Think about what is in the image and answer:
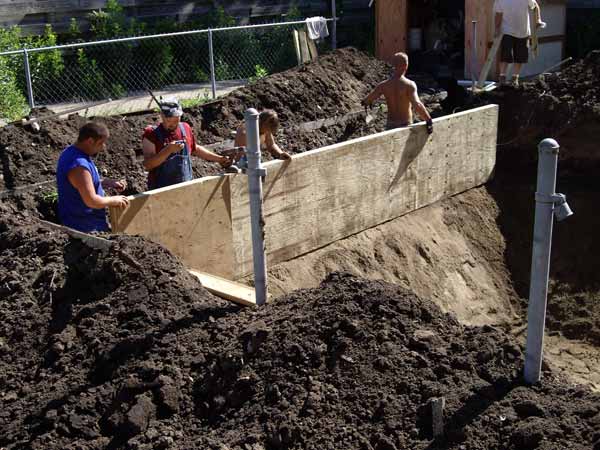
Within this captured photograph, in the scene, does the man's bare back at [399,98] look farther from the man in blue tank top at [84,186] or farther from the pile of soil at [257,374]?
the pile of soil at [257,374]

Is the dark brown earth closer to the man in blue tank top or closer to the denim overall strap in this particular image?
the man in blue tank top

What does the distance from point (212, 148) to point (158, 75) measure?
6.15 metres

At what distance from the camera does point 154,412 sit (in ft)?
15.0

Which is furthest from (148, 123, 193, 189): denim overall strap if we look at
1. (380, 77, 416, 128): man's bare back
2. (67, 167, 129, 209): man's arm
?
(380, 77, 416, 128): man's bare back

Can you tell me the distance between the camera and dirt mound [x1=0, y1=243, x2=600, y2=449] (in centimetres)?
433

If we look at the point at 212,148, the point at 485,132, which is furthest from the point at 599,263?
the point at 212,148

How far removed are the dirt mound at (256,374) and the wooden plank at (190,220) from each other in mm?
1777

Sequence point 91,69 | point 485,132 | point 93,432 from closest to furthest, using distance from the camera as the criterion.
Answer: point 93,432 < point 485,132 < point 91,69

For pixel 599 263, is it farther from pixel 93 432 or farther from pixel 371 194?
pixel 93 432

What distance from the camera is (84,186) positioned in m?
6.75

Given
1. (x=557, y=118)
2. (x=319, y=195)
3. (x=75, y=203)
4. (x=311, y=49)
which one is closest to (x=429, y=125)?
(x=319, y=195)

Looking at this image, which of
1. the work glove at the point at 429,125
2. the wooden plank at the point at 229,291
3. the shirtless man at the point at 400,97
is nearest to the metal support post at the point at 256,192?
the wooden plank at the point at 229,291

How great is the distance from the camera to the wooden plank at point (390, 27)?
17.5 m

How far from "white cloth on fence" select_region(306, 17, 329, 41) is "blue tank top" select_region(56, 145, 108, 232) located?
10.6m
